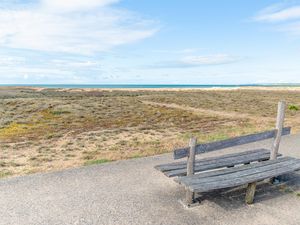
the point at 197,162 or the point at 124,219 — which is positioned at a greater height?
the point at 197,162

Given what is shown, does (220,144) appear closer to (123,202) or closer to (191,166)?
(191,166)

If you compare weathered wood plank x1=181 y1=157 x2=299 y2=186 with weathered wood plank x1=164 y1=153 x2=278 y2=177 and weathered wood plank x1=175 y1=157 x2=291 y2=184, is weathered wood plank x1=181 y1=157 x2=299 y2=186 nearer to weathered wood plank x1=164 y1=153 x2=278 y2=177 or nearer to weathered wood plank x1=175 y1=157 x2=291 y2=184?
weathered wood plank x1=175 y1=157 x2=291 y2=184

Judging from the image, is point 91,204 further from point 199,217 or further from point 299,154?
point 299,154

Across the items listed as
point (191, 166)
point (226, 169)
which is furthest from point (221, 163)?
point (191, 166)

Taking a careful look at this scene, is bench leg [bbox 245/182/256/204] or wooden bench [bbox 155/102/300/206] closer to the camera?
wooden bench [bbox 155/102/300/206]

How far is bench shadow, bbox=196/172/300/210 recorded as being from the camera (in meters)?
5.36

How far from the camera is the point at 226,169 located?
5.72 m

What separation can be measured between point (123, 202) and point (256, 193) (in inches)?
111

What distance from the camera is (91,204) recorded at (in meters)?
5.23

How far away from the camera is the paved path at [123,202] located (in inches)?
186

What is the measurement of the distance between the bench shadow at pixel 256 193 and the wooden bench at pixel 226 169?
286 mm

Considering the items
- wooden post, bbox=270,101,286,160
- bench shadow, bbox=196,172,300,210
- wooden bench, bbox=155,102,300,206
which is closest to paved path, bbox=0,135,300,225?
bench shadow, bbox=196,172,300,210

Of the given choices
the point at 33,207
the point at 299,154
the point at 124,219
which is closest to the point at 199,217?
the point at 124,219

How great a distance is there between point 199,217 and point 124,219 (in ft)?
4.28
